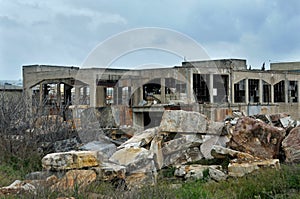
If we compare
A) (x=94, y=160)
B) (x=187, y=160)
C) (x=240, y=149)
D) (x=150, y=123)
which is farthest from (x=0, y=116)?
(x=150, y=123)

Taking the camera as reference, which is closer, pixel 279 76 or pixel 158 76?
pixel 158 76

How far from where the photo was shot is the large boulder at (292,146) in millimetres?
10852

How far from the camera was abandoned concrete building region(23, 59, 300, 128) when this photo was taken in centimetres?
2592

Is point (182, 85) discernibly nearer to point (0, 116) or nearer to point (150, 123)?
point (150, 123)

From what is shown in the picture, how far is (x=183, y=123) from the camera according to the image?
1307 centimetres

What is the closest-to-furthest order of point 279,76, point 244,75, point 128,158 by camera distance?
point 128,158
point 244,75
point 279,76

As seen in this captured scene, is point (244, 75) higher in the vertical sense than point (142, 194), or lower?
higher

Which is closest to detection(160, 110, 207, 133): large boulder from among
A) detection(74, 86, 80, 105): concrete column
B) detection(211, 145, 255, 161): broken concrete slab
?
detection(211, 145, 255, 161): broken concrete slab

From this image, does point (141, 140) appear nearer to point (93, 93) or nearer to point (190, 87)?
point (93, 93)

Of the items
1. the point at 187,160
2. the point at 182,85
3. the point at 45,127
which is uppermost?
the point at 182,85

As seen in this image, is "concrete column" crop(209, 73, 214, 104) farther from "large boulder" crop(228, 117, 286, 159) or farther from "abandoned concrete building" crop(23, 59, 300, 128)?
"large boulder" crop(228, 117, 286, 159)

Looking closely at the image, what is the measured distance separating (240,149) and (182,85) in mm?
17288

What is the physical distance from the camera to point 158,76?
2847 cm

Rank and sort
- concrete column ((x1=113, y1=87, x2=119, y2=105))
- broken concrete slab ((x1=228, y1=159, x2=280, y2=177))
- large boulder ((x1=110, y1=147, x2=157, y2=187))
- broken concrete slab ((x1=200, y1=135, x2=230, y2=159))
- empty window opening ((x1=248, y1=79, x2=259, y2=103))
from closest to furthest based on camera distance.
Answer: large boulder ((x1=110, y1=147, x2=157, y2=187)), broken concrete slab ((x1=228, y1=159, x2=280, y2=177)), broken concrete slab ((x1=200, y1=135, x2=230, y2=159)), concrete column ((x1=113, y1=87, x2=119, y2=105)), empty window opening ((x1=248, y1=79, x2=259, y2=103))
